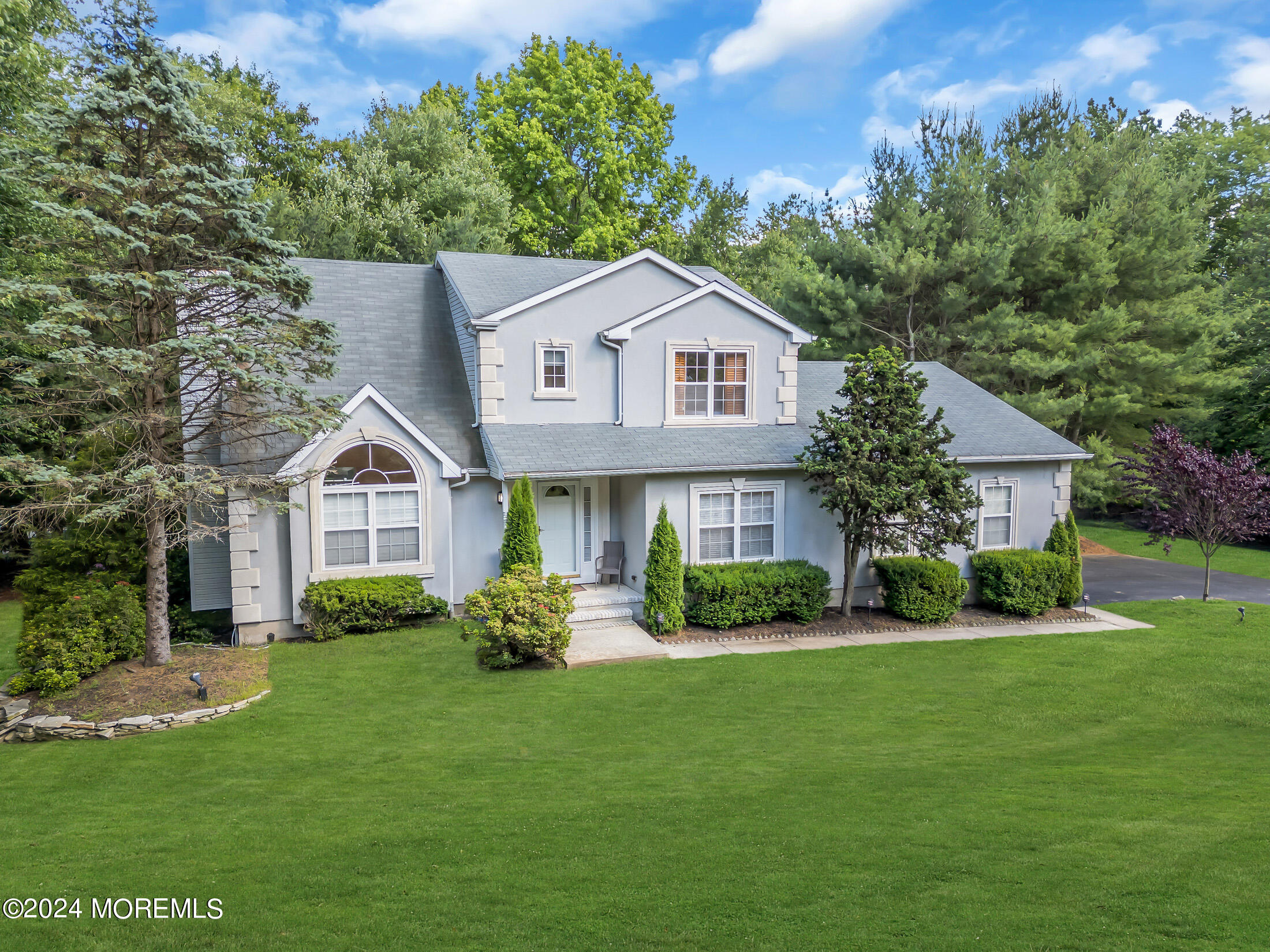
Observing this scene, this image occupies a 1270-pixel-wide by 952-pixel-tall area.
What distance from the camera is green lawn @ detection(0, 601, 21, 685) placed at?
39.3 feet

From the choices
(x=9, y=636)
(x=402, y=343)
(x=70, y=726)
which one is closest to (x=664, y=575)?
(x=402, y=343)

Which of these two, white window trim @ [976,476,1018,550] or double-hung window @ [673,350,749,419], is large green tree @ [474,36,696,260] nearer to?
double-hung window @ [673,350,749,419]

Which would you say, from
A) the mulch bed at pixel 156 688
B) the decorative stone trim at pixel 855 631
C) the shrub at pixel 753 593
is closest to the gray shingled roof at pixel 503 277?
the shrub at pixel 753 593

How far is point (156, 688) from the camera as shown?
10414 mm

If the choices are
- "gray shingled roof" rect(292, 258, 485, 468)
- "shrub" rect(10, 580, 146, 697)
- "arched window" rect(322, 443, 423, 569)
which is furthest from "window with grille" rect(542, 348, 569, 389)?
"shrub" rect(10, 580, 146, 697)

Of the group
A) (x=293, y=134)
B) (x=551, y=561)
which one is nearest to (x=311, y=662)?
(x=551, y=561)

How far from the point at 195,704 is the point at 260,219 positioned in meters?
7.00

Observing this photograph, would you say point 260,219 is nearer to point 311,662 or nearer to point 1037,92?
point 311,662

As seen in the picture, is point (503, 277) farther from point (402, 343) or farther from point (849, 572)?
point (849, 572)

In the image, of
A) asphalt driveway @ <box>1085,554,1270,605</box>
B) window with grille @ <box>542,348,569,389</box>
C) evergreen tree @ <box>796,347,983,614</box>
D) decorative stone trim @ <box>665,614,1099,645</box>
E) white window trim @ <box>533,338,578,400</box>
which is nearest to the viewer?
decorative stone trim @ <box>665,614,1099,645</box>

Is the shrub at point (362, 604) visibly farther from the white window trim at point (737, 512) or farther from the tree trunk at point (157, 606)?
the white window trim at point (737, 512)

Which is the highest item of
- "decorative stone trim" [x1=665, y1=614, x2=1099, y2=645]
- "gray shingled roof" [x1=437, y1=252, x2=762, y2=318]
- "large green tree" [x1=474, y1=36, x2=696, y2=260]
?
"large green tree" [x1=474, y1=36, x2=696, y2=260]

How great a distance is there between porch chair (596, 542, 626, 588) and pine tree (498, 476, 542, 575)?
2.54m

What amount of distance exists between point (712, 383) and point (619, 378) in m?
2.13
